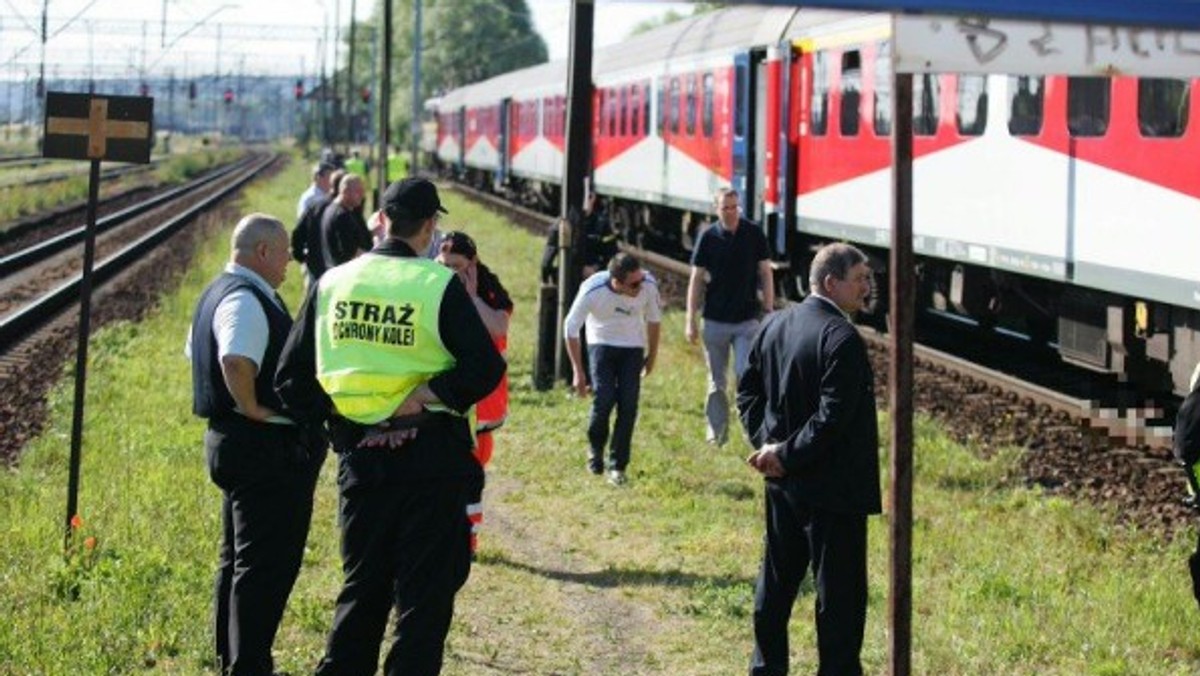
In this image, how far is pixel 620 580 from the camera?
938cm

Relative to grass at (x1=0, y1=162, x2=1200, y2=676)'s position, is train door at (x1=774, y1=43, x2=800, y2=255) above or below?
above

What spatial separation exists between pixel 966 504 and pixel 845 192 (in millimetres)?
7955

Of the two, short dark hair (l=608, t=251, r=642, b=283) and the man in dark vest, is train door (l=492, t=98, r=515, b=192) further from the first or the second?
the man in dark vest

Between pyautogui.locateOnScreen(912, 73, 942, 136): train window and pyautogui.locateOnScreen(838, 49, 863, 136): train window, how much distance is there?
3.48ft

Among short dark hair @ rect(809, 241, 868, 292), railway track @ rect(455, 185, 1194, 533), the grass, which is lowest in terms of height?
the grass

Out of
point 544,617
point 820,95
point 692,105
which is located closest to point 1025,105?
point 820,95

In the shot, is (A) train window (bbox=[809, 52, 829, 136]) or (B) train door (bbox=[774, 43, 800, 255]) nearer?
(A) train window (bbox=[809, 52, 829, 136])

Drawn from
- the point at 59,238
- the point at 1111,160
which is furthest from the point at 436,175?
the point at 1111,160

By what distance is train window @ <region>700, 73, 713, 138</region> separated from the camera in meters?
24.9

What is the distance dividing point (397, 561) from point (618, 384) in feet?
18.5

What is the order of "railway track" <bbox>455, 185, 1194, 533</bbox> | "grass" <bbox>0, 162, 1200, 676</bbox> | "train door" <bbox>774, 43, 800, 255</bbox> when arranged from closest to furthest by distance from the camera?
1. "grass" <bbox>0, 162, 1200, 676</bbox>
2. "railway track" <bbox>455, 185, 1194, 533</bbox>
3. "train door" <bbox>774, 43, 800, 255</bbox>

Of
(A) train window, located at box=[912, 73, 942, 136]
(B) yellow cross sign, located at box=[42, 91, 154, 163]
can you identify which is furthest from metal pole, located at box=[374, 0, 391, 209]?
(B) yellow cross sign, located at box=[42, 91, 154, 163]

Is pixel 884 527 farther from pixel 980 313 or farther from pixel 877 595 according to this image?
pixel 980 313

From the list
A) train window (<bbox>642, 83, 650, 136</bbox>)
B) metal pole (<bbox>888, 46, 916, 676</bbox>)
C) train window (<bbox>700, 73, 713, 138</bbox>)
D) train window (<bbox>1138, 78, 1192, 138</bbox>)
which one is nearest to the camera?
metal pole (<bbox>888, 46, 916, 676</bbox>)
